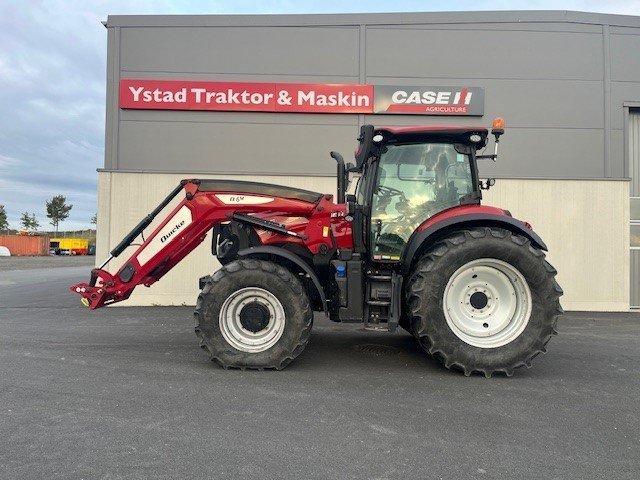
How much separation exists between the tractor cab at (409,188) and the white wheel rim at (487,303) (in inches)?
26.3

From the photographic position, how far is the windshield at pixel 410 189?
4449mm

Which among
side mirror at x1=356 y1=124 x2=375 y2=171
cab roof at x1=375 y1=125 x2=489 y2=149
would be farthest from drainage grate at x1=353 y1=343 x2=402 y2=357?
cab roof at x1=375 y1=125 x2=489 y2=149

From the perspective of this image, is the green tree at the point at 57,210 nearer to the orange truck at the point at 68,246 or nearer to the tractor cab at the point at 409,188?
the orange truck at the point at 68,246

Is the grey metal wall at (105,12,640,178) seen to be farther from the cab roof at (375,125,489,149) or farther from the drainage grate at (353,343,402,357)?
the cab roof at (375,125,489,149)

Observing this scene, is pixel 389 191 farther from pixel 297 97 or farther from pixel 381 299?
pixel 297 97

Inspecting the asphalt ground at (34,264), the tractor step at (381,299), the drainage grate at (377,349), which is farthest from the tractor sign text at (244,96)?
the asphalt ground at (34,264)

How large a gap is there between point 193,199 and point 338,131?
17.4 feet

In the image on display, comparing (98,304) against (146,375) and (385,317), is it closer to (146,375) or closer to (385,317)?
(146,375)

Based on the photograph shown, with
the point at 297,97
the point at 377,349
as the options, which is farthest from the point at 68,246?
the point at 377,349

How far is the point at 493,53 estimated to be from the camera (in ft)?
30.4

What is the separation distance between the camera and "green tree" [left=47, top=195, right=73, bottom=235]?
64.4 meters

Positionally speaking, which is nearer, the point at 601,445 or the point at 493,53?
the point at 601,445

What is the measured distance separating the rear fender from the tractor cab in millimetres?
176

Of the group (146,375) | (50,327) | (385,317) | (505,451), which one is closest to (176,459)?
(146,375)
